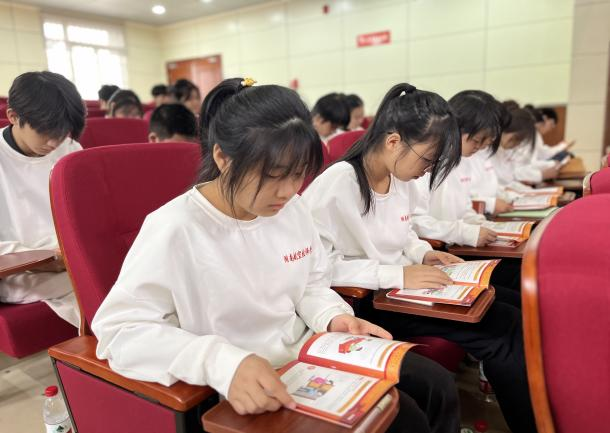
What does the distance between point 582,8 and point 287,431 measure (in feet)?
18.6

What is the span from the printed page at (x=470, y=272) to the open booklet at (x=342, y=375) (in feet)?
1.47

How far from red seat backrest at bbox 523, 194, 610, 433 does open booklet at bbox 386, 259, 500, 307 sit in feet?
1.22

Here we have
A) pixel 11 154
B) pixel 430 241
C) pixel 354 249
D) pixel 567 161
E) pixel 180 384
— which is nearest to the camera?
pixel 180 384

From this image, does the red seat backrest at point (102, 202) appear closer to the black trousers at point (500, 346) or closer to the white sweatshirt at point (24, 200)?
the white sweatshirt at point (24, 200)

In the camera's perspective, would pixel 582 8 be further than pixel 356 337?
Yes

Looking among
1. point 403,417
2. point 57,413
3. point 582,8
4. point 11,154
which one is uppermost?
point 582,8

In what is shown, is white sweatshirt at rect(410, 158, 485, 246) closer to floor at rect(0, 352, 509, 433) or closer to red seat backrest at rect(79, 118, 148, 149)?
floor at rect(0, 352, 509, 433)

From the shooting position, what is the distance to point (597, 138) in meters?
5.00

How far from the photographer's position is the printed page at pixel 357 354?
77cm

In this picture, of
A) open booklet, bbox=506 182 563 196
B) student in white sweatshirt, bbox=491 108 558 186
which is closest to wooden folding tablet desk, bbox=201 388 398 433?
open booklet, bbox=506 182 563 196

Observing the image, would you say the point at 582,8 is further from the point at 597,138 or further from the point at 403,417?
the point at 403,417

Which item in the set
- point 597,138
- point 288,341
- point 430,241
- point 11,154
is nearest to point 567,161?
point 597,138

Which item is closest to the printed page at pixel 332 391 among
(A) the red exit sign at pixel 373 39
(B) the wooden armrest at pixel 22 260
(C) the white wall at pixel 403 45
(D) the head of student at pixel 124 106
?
(B) the wooden armrest at pixel 22 260

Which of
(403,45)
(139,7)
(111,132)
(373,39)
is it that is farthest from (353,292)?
(139,7)
